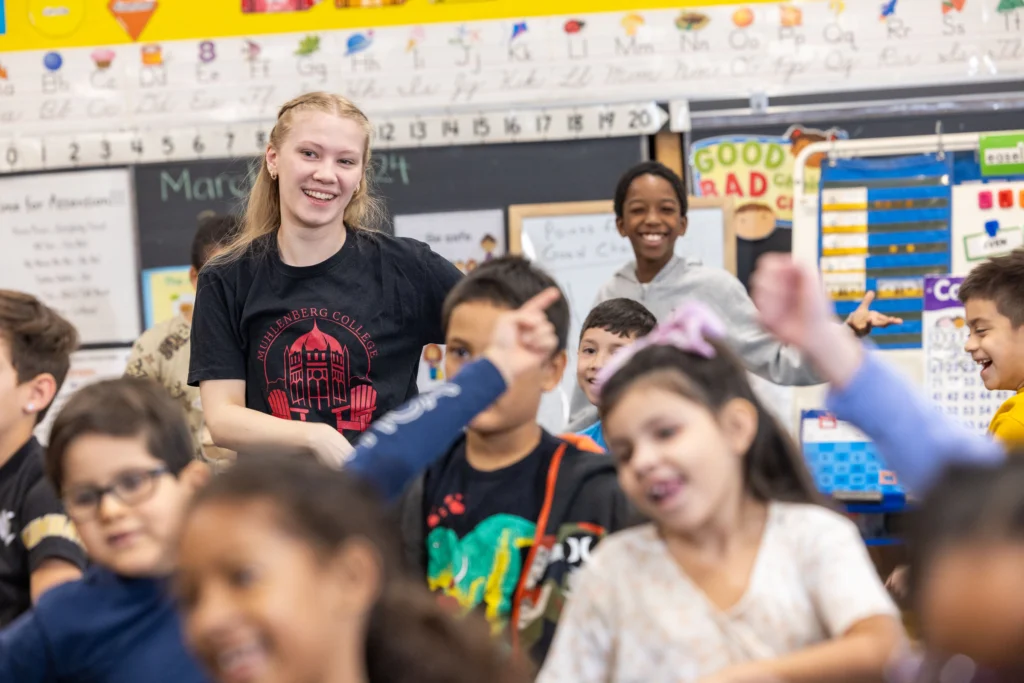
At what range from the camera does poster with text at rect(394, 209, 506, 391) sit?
488cm

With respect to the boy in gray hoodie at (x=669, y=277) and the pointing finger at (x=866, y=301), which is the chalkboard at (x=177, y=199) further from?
A: the pointing finger at (x=866, y=301)

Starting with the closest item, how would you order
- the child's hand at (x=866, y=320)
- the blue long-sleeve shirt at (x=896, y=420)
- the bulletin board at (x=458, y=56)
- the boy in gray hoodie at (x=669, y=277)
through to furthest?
the blue long-sleeve shirt at (x=896, y=420)
the boy in gray hoodie at (x=669, y=277)
the child's hand at (x=866, y=320)
the bulletin board at (x=458, y=56)

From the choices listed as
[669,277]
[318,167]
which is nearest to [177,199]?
[669,277]

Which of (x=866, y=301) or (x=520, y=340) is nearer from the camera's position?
(x=520, y=340)

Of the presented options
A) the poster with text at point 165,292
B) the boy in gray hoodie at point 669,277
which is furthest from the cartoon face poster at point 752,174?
the poster with text at point 165,292

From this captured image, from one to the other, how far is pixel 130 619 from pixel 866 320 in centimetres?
327

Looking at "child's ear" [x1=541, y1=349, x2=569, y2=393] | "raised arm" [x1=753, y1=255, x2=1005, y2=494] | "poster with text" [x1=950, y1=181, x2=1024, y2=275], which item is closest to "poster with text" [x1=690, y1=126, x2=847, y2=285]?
"poster with text" [x1=950, y1=181, x2=1024, y2=275]

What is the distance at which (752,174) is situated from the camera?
473 centimetres

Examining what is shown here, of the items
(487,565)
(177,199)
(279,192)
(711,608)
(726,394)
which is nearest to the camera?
(711,608)

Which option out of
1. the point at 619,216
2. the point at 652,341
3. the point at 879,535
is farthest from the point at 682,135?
the point at 652,341

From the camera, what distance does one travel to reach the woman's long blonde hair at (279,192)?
2.70 metres

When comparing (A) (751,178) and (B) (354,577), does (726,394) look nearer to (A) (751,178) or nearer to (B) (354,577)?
(B) (354,577)

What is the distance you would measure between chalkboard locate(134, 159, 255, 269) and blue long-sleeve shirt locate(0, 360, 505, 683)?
3419mm

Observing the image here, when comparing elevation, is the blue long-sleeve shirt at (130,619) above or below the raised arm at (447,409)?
below
